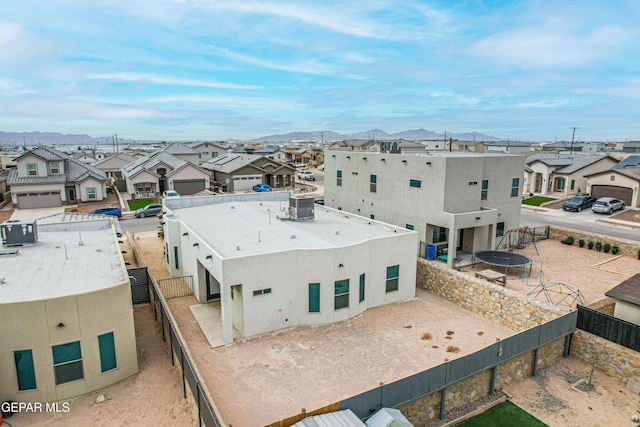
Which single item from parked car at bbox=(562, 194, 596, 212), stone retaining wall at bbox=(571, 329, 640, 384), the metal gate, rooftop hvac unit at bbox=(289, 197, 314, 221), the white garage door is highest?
rooftop hvac unit at bbox=(289, 197, 314, 221)

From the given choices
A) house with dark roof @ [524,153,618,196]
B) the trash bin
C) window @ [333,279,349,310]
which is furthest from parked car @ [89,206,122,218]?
house with dark roof @ [524,153,618,196]

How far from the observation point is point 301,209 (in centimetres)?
2466

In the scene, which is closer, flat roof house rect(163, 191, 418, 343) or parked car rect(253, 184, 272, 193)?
flat roof house rect(163, 191, 418, 343)

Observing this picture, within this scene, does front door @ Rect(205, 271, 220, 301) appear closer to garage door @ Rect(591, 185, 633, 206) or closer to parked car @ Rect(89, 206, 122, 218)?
parked car @ Rect(89, 206, 122, 218)

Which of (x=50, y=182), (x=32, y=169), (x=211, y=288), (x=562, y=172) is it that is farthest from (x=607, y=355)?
(x=32, y=169)

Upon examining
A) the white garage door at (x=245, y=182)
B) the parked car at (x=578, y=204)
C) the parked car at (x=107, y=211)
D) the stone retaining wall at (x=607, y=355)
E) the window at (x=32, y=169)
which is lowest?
the stone retaining wall at (x=607, y=355)

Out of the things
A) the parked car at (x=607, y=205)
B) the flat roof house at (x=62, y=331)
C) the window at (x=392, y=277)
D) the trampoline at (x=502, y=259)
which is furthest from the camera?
the parked car at (x=607, y=205)

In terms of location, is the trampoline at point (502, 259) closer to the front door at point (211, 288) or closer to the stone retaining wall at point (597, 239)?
the stone retaining wall at point (597, 239)

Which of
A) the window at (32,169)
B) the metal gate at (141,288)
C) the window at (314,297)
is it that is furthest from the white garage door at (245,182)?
the window at (314,297)

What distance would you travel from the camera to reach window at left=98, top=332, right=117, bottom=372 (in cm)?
1397

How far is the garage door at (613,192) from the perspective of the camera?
45.9 meters

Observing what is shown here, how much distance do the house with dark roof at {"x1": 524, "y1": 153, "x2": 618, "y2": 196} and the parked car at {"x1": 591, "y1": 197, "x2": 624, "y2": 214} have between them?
1011 centimetres

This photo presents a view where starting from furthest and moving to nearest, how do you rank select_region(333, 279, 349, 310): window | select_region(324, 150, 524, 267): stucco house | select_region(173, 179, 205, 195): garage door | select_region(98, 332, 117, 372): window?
select_region(173, 179, 205, 195): garage door < select_region(324, 150, 524, 267): stucco house < select_region(333, 279, 349, 310): window < select_region(98, 332, 117, 372): window

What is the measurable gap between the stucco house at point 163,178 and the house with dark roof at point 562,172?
45139 millimetres
